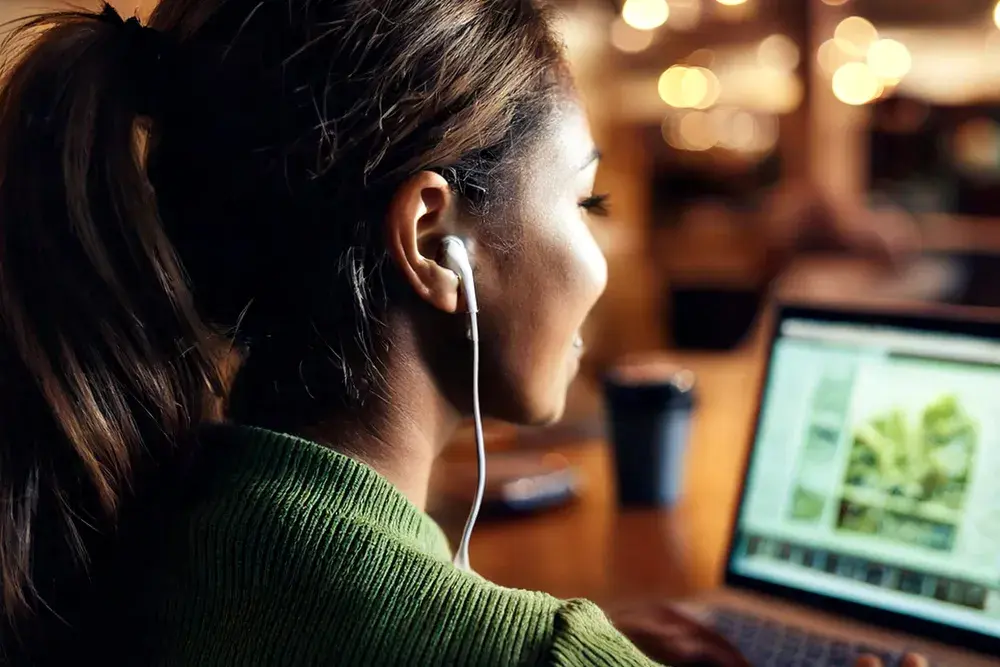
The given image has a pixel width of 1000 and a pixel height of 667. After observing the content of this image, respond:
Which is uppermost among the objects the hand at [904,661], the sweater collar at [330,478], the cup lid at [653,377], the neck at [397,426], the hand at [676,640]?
the cup lid at [653,377]

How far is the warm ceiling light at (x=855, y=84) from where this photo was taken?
414cm

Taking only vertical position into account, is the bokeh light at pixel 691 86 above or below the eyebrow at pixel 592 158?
above

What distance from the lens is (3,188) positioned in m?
0.64

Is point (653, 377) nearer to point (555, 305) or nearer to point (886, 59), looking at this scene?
point (555, 305)

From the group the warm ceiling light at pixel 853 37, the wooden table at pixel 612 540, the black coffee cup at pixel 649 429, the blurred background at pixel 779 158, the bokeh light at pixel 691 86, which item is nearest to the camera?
the wooden table at pixel 612 540

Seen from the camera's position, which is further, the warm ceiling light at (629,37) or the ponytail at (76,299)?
the warm ceiling light at (629,37)

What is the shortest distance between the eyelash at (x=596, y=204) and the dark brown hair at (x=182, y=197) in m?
0.11

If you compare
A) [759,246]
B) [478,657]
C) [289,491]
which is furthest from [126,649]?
[759,246]

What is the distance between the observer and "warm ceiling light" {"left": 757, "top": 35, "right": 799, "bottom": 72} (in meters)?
Answer: 4.37

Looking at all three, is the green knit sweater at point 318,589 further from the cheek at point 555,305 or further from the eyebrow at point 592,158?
the eyebrow at point 592,158

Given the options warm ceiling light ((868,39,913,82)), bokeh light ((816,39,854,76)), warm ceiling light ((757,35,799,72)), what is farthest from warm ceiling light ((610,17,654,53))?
warm ceiling light ((868,39,913,82))

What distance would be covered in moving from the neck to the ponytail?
12 centimetres

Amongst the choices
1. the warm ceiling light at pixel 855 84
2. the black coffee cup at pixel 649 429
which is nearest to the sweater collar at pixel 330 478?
the black coffee cup at pixel 649 429

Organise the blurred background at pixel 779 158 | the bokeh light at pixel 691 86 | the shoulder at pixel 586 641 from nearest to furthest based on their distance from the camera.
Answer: the shoulder at pixel 586 641 → the blurred background at pixel 779 158 → the bokeh light at pixel 691 86
